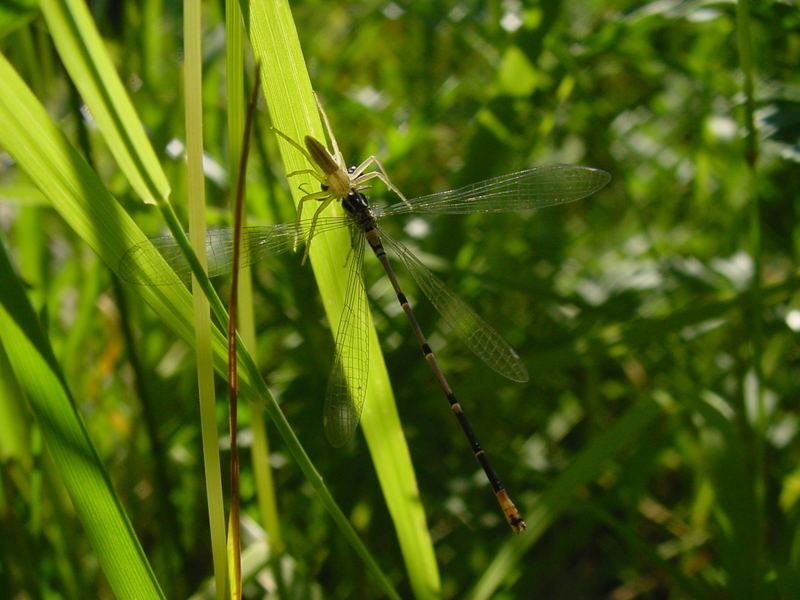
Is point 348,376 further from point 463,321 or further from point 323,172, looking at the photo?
point 463,321

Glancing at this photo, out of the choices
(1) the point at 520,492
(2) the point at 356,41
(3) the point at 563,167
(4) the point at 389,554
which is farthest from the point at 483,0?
(4) the point at 389,554

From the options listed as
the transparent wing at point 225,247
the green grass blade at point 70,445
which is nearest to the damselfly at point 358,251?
the transparent wing at point 225,247

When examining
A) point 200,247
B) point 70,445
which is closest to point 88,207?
point 200,247

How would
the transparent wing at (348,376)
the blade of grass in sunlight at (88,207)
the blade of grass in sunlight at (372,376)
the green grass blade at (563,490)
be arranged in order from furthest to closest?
1. the green grass blade at (563,490)
2. the transparent wing at (348,376)
3. the blade of grass in sunlight at (372,376)
4. the blade of grass in sunlight at (88,207)

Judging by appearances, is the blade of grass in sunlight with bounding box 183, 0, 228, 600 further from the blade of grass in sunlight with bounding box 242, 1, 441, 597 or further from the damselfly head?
the damselfly head

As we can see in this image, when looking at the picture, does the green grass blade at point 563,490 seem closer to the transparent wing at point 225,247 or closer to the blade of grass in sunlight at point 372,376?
the blade of grass in sunlight at point 372,376

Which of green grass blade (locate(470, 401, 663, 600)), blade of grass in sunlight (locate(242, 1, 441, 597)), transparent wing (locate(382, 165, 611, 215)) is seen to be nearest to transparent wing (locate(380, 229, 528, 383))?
transparent wing (locate(382, 165, 611, 215))

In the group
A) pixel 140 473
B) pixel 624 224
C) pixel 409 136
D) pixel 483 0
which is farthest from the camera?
pixel 624 224

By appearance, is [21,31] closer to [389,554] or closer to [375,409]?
[375,409]
